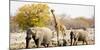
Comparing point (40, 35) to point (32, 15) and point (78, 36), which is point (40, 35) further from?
point (78, 36)

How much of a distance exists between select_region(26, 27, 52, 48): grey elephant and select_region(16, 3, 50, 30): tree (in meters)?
0.06

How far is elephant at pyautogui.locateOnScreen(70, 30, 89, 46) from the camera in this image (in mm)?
2645

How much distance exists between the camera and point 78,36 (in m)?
2.68

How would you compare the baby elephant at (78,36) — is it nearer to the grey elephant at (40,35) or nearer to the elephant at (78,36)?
the elephant at (78,36)

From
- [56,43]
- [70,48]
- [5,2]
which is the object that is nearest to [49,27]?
[56,43]

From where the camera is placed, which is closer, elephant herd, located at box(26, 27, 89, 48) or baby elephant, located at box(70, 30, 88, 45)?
elephant herd, located at box(26, 27, 89, 48)

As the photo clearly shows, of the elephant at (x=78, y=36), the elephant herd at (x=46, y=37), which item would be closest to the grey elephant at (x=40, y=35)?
the elephant herd at (x=46, y=37)

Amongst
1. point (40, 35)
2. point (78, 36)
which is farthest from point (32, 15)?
point (78, 36)

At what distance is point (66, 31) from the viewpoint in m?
2.61

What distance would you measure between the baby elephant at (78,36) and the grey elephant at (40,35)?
34 cm

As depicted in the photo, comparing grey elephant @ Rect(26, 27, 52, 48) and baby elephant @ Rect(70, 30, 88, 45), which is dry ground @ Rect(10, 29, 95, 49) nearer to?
grey elephant @ Rect(26, 27, 52, 48)

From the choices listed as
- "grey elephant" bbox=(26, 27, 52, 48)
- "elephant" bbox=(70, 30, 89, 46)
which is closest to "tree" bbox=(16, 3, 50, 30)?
"grey elephant" bbox=(26, 27, 52, 48)

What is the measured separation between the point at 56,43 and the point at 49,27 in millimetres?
234

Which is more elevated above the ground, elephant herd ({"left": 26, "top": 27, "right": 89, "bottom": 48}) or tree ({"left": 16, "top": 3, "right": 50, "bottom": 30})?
tree ({"left": 16, "top": 3, "right": 50, "bottom": 30})
